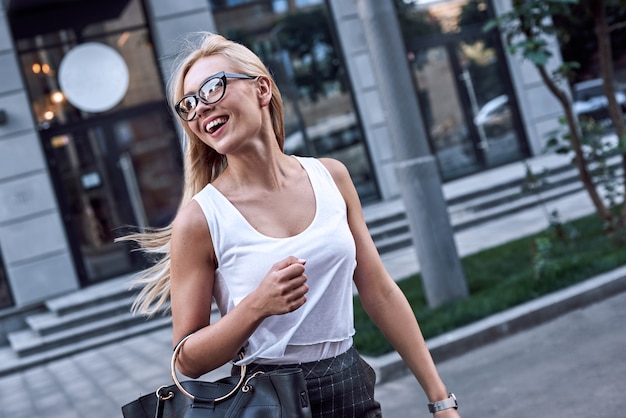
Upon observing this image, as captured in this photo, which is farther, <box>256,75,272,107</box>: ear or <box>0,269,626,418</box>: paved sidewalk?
<box>0,269,626,418</box>: paved sidewalk

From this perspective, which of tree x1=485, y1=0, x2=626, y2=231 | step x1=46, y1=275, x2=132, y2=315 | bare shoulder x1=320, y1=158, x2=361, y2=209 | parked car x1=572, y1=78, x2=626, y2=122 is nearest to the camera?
bare shoulder x1=320, y1=158, x2=361, y2=209

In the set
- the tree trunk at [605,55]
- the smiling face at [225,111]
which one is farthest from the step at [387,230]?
the smiling face at [225,111]

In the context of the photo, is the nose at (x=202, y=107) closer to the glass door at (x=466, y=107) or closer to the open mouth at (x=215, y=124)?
the open mouth at (x=215, y=124)

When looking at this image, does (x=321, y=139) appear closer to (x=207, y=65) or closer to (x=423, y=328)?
(x=423, y=328)

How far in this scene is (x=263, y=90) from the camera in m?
2.33

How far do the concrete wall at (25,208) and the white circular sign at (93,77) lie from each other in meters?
0.83

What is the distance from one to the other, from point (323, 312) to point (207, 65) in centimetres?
68

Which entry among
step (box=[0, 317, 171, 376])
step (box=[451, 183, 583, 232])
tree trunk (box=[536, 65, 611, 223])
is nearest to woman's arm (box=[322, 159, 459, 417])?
tree trunk (box=[536, 65, 611, 223])

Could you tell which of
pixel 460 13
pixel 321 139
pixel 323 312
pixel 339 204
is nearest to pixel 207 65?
pixel 339 204

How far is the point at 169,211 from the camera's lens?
15180 millimetres

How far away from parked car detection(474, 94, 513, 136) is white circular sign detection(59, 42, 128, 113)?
7.23 meters

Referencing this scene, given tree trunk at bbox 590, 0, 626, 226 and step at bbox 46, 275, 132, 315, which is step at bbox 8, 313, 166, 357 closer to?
step at bbox 46, 275, 132, 315

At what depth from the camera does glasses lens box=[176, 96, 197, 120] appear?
2205 mm

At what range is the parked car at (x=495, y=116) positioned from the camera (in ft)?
59.0
